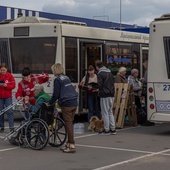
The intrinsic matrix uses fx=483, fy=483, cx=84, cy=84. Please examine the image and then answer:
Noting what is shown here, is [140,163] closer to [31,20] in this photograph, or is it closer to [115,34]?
[31,20]

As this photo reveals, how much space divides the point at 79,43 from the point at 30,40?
4.94 ft

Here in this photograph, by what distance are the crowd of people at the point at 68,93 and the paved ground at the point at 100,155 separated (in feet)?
1.71

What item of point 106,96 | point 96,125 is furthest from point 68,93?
point 96,125

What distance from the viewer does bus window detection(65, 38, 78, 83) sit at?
14344mm

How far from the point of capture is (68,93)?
32.4 feet

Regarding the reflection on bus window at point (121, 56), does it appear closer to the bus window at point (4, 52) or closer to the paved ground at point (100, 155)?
the bus window at point (4, 52)

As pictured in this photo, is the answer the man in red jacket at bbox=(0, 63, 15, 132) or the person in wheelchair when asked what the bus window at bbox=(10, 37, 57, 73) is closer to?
the man in red jacket at bbox=(0, 63, 15, 132)

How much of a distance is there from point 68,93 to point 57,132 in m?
1.02

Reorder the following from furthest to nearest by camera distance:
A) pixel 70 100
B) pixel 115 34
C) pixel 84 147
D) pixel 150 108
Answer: pixel 115 34
pixel 150 108
pixel 84 147
pixel 70 100

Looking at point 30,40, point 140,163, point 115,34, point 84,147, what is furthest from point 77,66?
point 140,163

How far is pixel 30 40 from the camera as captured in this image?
14742 millimetres

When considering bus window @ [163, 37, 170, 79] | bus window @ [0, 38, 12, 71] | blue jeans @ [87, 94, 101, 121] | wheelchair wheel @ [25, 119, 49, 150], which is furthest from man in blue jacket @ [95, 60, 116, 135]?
bus window @ [0, 38, 12, 71]

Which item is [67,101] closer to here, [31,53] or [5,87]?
[5,87]

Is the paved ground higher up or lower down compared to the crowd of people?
lower down
